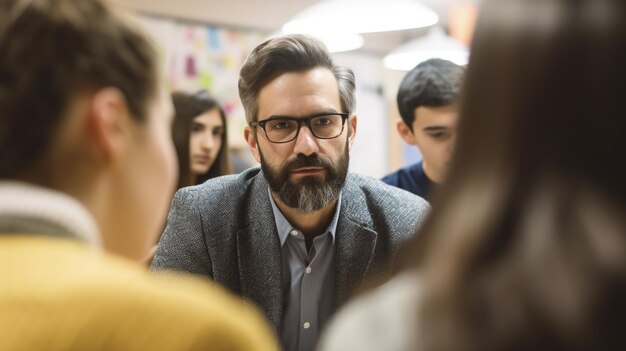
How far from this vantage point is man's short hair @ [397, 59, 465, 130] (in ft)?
10.1

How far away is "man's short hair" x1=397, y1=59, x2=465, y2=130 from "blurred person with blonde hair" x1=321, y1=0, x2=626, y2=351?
2.43m

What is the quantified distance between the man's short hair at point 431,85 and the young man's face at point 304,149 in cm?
95

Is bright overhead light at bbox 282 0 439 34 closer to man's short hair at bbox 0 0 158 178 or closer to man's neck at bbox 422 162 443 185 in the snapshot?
man's neck at bbox 422 162 443 185

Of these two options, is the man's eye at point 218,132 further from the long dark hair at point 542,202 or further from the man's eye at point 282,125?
the long dark hair at point 542,202

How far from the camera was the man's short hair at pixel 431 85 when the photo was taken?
3072 millimetres

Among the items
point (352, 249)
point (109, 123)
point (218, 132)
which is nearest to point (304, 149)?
point (352, 249)

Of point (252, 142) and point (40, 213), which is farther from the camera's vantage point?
point (252, 142)

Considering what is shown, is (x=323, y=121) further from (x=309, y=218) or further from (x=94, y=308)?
(x=94, y=308)

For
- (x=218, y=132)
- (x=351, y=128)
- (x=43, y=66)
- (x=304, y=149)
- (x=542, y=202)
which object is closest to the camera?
(x=542, y=202)

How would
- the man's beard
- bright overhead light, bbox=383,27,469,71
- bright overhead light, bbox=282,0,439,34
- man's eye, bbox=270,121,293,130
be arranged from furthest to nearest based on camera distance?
bright overhead light, bbox=383,27,469,71, bright overhead light, bbox=282,0,439,34, man's eye, bbox=270,121,293,130, the man's beard

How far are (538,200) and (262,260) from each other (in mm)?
1454

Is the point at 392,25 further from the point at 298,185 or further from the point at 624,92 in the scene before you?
the point at 624,92

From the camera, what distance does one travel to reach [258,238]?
6.73 ft

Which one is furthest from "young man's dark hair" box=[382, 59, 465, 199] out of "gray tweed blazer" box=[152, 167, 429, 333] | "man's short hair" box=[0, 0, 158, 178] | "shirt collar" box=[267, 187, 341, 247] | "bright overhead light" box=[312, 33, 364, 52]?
"man's short hair" box=[0, 0, 158, 178]
